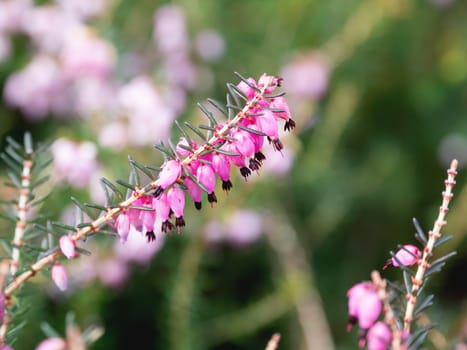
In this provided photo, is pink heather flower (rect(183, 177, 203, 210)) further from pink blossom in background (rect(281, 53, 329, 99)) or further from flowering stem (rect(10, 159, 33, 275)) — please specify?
pink blossom in background (rect(281, 53, 329, 99))

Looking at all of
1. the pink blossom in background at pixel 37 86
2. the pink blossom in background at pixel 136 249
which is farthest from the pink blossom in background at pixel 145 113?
the pink blossom in background at pixel 37 86

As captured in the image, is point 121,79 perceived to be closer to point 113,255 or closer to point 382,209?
point 113,255

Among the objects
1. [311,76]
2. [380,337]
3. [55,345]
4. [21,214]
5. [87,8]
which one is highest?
[87,8]

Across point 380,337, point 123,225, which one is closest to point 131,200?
point 123,225

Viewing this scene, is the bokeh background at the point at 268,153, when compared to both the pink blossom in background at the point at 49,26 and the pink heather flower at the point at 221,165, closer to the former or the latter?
the pink blossom in background at the point at 49,26

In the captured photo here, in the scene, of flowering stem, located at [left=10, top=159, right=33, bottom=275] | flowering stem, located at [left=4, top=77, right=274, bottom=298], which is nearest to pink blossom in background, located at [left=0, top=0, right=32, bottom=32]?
flowering stem, located at [left=10, top=159, right=33, bottom=275]

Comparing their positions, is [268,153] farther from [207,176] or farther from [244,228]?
[207,176]

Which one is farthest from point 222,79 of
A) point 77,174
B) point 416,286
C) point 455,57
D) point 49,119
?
point 416,286
